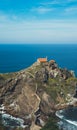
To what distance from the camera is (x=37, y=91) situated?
109625 millimetres

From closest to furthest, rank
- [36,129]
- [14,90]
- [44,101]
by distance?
[36,129]
[44,101]
[14,90]

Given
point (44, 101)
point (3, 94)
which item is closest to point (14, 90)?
point (3, 94)

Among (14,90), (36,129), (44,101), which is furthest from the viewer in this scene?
(14,90)

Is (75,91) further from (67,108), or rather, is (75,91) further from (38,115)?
(38,115)

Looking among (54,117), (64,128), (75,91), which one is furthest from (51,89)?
(64,128)

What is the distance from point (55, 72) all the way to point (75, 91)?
1209cm

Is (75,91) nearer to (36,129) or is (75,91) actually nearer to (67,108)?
(67,108)

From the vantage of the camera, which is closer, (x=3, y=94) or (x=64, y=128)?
(x=64, y=128)

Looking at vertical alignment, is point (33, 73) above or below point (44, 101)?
above

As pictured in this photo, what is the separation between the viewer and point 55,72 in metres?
122

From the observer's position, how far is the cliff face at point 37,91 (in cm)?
10344

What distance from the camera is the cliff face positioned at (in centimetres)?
10344

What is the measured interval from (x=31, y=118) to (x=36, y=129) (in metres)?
10.9

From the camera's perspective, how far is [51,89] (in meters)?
114
